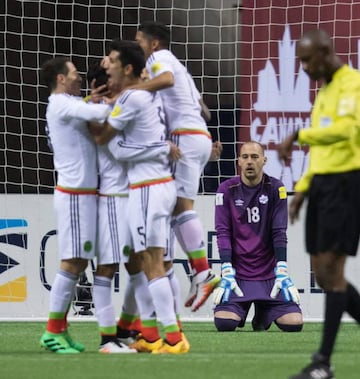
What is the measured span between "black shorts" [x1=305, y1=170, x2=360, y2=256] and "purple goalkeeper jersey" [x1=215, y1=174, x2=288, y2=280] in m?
4.32

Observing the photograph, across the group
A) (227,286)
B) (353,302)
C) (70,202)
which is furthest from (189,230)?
(227,286)

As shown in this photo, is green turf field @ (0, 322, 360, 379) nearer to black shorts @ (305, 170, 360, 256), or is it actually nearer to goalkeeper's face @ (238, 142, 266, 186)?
black shorts @ (305, 170, 360, 256)

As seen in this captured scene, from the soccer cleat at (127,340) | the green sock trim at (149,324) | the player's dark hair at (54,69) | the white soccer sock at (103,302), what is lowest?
the soccer cleat at (127,340)

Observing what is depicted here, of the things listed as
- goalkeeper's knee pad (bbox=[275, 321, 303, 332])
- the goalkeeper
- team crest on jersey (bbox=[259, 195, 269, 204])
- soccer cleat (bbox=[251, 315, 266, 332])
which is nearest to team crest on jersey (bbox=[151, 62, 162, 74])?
A: the goalkeeper

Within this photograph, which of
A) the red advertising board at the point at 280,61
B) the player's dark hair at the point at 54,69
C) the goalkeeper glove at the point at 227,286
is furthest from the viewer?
the red advertising board at the point at 280,61

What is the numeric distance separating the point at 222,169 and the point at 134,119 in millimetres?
5791

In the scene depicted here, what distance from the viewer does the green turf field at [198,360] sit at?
7082 millimetres

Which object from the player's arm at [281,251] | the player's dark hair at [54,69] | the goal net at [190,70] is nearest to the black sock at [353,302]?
the player's dark hair at [54,69]

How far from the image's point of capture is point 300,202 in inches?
279

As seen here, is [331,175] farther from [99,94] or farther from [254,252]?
[254,252]

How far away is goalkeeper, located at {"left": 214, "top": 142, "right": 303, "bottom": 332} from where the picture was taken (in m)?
11.2

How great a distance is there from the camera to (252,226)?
1136 cm

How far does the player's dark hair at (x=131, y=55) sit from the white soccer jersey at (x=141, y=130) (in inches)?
8.5

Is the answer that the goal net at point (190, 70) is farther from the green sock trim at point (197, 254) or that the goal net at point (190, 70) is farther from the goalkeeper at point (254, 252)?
the green sock trim at point (197, 254)
